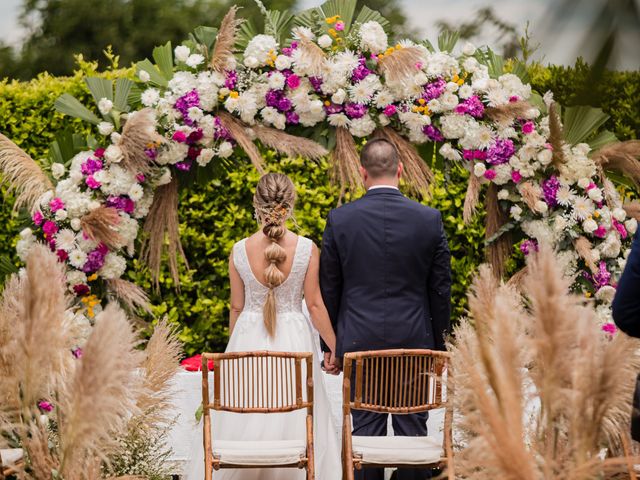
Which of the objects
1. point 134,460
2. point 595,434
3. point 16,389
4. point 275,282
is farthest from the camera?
point 275,282

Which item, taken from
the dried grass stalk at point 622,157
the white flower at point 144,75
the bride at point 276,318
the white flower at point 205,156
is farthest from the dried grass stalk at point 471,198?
the white flower at point 144,75

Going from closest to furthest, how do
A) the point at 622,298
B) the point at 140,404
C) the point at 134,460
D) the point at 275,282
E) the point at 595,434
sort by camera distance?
the point at 595,434, the point at 622,298, the point at 140,404, the point at 134,460, the point at 275,282

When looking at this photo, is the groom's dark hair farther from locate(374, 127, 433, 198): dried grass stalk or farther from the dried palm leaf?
the dried palm leaf

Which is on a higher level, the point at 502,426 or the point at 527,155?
the point at 527,155

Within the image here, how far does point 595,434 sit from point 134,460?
108 inches

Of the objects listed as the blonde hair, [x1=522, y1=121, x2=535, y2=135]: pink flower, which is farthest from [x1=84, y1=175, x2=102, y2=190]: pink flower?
[x1=522, y1=121, x2=535, y2=135]: pink flower

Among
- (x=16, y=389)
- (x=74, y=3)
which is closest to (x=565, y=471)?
(x=16, y=389)

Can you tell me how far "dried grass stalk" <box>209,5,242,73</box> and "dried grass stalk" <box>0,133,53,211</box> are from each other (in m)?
1.12

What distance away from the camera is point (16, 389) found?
2.07 m

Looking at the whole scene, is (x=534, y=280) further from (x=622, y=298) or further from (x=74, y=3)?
(x=74, y=3)

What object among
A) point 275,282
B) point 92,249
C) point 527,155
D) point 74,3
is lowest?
point 275,282

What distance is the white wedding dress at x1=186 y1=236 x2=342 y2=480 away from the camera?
428 centimetres

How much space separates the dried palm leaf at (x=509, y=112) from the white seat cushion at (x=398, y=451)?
6.79ft

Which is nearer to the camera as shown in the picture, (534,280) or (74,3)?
(534,280)
